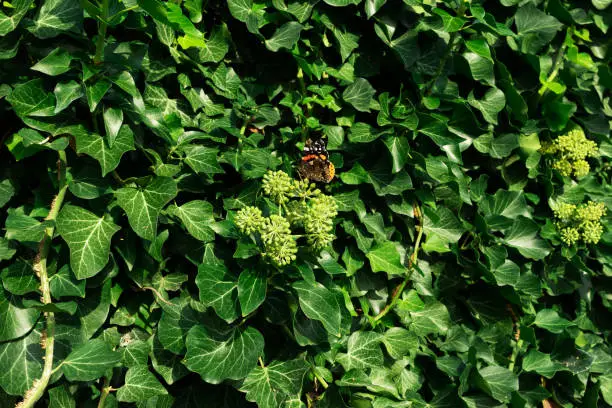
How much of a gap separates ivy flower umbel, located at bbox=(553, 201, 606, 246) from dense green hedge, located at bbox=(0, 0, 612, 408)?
0.01 meters

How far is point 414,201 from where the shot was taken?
2.22m

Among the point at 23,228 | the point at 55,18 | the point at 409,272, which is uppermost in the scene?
the point at 55,18

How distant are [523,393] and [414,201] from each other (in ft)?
3.25

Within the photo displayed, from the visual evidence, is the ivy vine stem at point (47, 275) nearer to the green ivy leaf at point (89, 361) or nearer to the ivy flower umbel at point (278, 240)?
the green ivy leaf at point (89, 361)

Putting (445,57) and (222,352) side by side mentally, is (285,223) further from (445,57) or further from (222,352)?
(445,57)

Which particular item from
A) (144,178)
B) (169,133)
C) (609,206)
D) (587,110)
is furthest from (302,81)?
(609,206)

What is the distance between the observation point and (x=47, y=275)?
1592mm

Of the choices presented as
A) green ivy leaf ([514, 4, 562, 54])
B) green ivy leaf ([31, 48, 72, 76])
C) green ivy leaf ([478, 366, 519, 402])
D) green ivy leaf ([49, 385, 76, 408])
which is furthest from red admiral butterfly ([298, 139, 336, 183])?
green ivy leaf ([514, 4, 562, 54])

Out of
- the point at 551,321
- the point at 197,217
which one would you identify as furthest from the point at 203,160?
the point at 551,321

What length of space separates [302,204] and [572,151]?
1492 millimetres

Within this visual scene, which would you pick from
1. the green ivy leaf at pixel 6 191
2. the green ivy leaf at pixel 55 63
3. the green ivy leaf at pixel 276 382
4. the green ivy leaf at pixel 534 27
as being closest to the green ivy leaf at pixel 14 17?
the green ivy leaf at pixel 55 63

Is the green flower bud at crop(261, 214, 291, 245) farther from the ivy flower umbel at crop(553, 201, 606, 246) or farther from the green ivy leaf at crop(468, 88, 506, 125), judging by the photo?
the ivy flower umbel at crop(553, 201, 606, 246)

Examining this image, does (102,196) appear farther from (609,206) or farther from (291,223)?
(609,206)

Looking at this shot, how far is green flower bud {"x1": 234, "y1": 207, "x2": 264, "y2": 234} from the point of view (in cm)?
156
